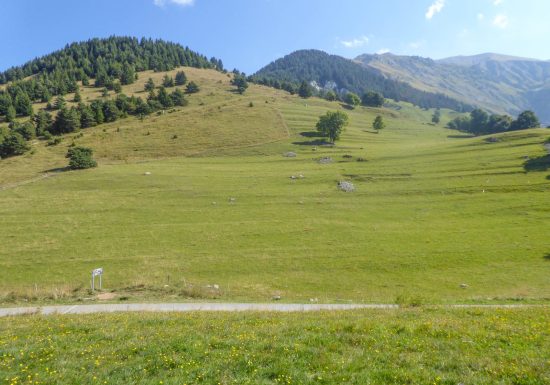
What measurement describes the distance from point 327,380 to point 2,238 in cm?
6057

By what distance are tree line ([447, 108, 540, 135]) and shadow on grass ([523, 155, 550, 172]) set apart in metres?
76.3

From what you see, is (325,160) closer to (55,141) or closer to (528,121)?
(55,141)

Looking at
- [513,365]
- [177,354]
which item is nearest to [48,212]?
[177,354]

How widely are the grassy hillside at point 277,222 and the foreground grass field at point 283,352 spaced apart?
1154 centimetres

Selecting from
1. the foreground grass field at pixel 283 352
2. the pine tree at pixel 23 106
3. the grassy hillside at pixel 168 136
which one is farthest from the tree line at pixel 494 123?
the pine tree at pixel 23 106

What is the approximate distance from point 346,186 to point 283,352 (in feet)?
224

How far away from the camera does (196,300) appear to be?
2944 centimetres

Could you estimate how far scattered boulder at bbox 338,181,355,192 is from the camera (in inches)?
3027

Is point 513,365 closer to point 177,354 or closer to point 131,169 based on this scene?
point 177,354

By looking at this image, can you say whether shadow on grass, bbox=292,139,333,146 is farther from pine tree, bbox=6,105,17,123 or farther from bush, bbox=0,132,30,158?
pine tree, bbox=6,105,17,123

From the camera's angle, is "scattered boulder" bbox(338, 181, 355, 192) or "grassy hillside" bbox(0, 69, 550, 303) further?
"scattered boulder" bbox(338, 181, 355, 192)

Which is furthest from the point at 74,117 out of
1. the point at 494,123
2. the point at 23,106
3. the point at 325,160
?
the point at 494,123

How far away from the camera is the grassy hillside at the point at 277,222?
3856 cm

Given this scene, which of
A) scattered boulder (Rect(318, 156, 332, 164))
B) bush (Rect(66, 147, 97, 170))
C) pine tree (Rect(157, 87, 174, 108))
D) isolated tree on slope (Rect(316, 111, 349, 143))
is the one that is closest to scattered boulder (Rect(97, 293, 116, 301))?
bush (Rect(66, 147, 97, 170))
